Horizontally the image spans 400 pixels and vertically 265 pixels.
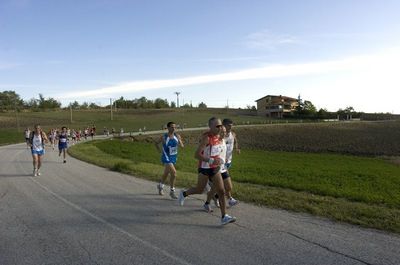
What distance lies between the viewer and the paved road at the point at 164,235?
18.2 feet

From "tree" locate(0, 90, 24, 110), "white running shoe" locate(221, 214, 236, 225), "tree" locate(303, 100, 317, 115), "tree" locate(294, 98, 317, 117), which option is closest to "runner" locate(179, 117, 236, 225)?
"white running shoe" locate(221, 214, 236, 225)

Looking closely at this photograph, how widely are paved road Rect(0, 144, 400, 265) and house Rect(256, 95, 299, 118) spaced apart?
113 m

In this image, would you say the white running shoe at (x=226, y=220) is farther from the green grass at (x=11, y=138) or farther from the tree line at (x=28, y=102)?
the tree line at (x=28, y=102)

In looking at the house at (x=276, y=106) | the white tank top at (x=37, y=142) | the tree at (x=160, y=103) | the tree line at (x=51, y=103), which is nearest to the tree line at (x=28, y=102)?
the tree line at (x=51, y=103)

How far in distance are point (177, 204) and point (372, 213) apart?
3878mm

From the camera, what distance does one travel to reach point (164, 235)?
6594mm

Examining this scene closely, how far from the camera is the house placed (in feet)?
404

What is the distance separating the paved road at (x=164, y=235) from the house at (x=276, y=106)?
113m

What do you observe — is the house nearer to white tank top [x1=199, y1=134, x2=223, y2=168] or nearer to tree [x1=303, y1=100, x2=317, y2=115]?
tree [x1=303, y1=100, x2=317, y2=115]

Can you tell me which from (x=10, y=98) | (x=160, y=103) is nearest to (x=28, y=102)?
(x=10, y=98)

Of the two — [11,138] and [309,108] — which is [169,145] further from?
[309,108]

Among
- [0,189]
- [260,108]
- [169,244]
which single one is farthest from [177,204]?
[260,108]

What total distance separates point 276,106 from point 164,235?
121541 mm

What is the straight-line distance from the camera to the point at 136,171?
1496 cm
